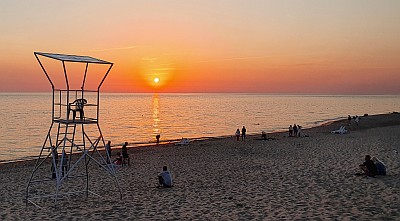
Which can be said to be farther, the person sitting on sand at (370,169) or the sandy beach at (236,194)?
the person sitting on sand at (370,169)

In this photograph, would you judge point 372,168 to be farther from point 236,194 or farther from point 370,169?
point 236,194

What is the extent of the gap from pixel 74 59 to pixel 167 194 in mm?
5463

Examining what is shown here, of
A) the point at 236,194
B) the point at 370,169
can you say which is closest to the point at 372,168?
the point at 370,169

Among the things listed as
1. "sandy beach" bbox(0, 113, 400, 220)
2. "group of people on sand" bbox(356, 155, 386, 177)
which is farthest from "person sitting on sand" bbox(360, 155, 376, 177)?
"sandy beach" bbox(0, 113, 400, 220)

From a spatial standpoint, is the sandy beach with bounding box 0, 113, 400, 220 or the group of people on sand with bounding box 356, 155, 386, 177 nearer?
the sandy beach with bounding box 0, 113, 400, 220

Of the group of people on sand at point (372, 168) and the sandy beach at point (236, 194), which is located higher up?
the group of people on sand at point (372, 168)

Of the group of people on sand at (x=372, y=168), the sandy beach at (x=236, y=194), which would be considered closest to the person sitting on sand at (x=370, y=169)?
the group of people on sand at (x=372, y=168)

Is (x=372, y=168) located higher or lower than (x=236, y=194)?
higher

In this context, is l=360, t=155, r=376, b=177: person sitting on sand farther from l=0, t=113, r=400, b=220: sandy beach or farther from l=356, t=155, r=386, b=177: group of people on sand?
l=0, t=113, r=400, b=220: sandy beach

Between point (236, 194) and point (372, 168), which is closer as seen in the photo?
point (236, 194)

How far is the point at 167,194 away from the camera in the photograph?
12.5m

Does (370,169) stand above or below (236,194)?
above

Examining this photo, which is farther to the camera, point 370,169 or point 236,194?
point 370,169

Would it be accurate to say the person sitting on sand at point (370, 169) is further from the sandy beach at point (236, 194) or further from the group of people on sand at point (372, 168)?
the sandy beach at point (236, 194)
